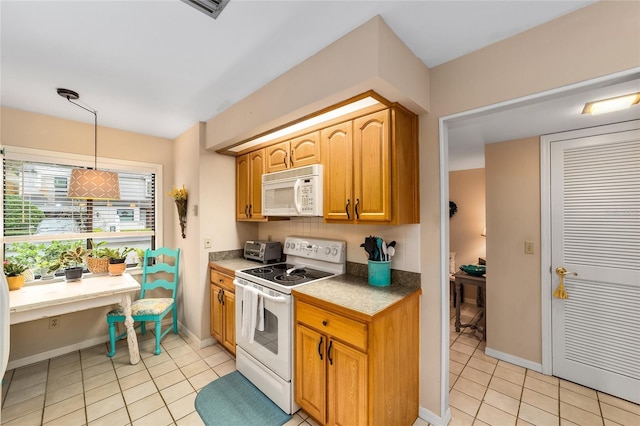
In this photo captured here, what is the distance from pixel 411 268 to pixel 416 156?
2.69 ft

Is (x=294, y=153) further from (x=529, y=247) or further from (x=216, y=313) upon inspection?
(x=529, y=247)

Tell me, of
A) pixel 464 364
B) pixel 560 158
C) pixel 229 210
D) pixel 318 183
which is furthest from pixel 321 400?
pixel 560 158

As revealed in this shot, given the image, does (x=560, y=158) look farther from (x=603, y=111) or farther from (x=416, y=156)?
(x=416, y=156)

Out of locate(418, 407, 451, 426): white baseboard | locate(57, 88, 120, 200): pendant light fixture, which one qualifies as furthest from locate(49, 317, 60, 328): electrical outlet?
locate(418, 407, 451, 426): white baseboard

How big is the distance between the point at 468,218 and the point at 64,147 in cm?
562

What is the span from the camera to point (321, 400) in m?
1.71

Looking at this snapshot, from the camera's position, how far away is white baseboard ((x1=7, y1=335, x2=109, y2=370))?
2.47 m

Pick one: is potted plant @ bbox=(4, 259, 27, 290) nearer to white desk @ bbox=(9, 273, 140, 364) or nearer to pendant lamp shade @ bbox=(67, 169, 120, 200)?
white desk @ bbox=(9, 273, 140, 364)

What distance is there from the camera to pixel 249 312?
7.07 feet

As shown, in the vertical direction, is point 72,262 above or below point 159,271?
above

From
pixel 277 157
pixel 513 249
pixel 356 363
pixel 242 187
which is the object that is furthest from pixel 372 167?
pixel 513 249

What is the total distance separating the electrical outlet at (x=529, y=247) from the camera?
2514mm

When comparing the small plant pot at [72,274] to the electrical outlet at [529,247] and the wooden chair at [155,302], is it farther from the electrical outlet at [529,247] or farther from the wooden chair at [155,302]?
the electrical outlet at [529,247]

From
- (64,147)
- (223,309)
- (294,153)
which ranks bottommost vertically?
(223,309)
